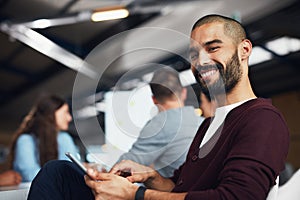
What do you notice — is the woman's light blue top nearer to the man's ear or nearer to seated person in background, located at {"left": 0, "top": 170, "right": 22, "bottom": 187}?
seated person in background, located at {"left": 0, "top": 170, "right": 22, "bottom": 187}

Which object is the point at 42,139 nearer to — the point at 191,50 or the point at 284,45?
the point at 191,50

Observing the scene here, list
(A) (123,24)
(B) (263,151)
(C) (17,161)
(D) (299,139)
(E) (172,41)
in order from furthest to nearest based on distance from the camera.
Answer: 1. (D) (299,139)
2. (A) (123,24)
3. (C) (17,161)
4. (E) (172,41)
5. (B) (263,151)

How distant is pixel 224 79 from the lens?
2.12ft

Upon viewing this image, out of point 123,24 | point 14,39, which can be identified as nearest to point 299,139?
point 123,24

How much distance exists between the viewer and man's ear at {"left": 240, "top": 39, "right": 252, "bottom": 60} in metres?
0.66

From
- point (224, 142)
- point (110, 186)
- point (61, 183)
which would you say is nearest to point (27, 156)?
point (61, 183)

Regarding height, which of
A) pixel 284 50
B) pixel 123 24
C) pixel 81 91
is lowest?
pixel 81 91

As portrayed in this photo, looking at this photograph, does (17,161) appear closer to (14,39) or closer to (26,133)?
(26,133)

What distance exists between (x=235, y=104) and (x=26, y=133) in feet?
3.84

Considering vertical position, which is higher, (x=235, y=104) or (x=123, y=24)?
(x=123, y=24)

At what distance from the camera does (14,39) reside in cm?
331

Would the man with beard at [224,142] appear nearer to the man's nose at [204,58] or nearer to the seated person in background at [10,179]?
the man's nose at [204,58]

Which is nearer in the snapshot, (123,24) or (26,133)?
(26,133)

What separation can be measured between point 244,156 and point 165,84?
0.30 meters
